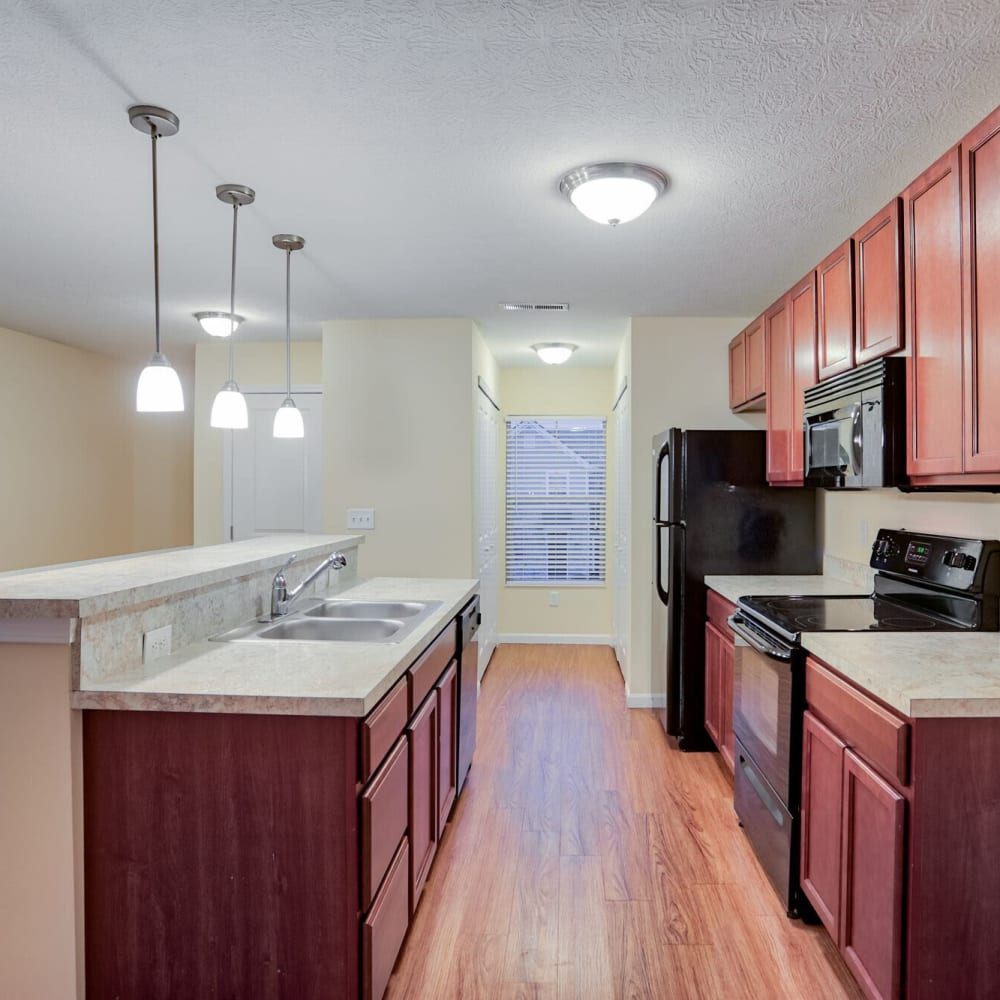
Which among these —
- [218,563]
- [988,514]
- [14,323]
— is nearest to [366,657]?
[218,563]

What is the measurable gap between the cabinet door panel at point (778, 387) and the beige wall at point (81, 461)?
485cm

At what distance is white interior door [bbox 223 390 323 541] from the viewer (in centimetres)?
529

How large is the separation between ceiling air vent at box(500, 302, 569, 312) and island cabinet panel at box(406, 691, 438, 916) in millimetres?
2432

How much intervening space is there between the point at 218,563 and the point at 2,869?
959 millimetres

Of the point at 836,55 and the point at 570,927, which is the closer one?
the point at 836,55

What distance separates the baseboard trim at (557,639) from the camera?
6094 mm

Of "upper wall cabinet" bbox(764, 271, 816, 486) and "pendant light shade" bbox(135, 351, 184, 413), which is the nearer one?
"pendant light shade" bbox(135, 351, 184, 413)

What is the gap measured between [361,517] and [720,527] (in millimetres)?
2181

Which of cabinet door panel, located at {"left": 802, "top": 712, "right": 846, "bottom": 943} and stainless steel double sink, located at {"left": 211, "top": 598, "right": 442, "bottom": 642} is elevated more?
stainless steel double sink, located at {"left": 211, "top": 598, "right": 442, "bottom": 642}

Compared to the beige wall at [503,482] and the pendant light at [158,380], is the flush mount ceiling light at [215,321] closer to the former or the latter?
the pendant light at [158,380]

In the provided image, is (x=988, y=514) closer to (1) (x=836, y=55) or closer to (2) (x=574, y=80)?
(1) (x=836, y=55)

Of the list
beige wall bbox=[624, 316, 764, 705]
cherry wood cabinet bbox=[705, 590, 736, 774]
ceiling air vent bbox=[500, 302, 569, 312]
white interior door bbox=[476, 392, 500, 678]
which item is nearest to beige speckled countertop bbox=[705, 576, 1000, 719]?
cherry wood cabinet bbox=[705, 590, 736, 774]

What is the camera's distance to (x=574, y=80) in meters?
1.83

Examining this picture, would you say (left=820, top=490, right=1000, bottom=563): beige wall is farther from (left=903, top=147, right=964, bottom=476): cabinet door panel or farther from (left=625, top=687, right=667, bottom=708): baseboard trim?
(left=625, top=687, right=667, bottom=708): baseboard trim
